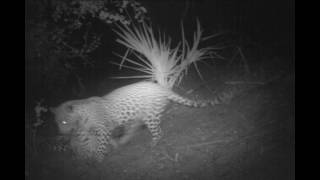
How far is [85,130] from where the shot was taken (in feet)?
12.9

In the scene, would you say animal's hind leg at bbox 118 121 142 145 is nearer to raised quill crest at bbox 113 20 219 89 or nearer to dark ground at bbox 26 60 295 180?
dark ground at bbox 26 60 295 180

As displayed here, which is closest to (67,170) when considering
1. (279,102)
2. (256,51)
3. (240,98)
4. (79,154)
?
(79,154)

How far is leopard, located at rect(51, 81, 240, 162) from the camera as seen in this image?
3.89m

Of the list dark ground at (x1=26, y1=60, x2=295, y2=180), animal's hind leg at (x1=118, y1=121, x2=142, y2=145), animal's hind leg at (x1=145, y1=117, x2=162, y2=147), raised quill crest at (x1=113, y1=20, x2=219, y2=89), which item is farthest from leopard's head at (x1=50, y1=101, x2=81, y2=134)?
raised quill crest at (x1=113, y1=20, x2=219, y2=89)

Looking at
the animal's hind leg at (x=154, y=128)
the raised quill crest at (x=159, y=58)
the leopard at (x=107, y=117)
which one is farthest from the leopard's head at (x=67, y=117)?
the raised quill crest at (x=159, y=58)

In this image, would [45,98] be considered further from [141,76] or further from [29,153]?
[141,76]

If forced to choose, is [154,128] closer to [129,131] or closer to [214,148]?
[129,131]

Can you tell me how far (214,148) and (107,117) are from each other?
3.91ft

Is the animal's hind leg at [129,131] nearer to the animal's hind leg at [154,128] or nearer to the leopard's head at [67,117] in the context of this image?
the animal's hind leg at [154,128]

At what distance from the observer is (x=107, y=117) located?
13.0 feet

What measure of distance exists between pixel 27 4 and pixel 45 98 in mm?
1216

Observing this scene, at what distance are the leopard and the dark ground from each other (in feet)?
0.42

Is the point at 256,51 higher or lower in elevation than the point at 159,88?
higher

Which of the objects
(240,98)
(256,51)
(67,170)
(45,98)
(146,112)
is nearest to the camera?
(67,170)
